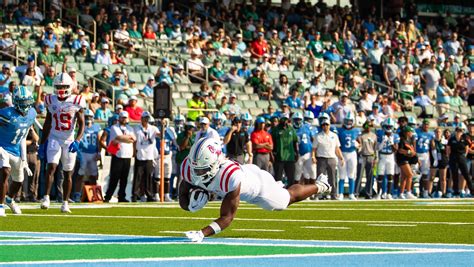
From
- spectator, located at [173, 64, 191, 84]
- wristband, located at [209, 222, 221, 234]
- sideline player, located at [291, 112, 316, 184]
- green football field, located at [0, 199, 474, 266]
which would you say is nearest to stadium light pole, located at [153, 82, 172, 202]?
sideline player, located at [291, 112, 316, 184]

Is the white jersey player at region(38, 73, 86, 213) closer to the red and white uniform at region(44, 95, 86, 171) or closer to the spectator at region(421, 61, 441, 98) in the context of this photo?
the red and white uniform at region(44, 95, 86, 171)

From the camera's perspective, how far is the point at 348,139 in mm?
25094

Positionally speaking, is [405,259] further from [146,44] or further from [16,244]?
[146,44]

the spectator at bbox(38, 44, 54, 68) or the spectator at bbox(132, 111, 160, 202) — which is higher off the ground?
the spectator at bbox(38, 44, 54, 68)

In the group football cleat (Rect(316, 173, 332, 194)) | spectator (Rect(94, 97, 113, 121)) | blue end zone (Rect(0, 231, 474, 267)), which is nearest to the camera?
blue end zone (Rect(0, 231, 474, 267))

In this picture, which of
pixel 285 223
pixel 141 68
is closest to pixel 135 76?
pixel 141 68

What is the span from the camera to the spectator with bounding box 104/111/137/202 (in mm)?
22109

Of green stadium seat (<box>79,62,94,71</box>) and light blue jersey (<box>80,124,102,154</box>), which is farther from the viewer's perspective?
green stadium seat (<box>79,62,94,71</box>)

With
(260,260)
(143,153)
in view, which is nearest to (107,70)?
(143,153)

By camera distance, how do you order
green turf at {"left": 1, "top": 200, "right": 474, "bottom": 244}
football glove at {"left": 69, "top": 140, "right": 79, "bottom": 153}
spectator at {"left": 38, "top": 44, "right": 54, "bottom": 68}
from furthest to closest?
spectator at {"left": 38, "top": 44, "right": 54, "bottom": 68}
football glove at {"left": 69, "top": 140, "right": 79, "bottom": 153}
green turf at {"left": 1, "top": 200, "right": 474, "bottom": 244}

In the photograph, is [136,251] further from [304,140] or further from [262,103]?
[262,103]

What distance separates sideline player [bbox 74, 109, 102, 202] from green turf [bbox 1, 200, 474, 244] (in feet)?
12.7

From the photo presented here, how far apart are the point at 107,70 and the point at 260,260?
1784 cm

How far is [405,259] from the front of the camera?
822 centimetres
